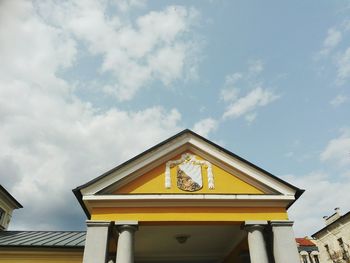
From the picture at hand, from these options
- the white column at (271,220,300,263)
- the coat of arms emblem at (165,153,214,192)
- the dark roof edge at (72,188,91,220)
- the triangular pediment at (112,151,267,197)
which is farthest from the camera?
the coat of arms emblem at (165,153,214,192)

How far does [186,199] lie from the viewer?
10.8m

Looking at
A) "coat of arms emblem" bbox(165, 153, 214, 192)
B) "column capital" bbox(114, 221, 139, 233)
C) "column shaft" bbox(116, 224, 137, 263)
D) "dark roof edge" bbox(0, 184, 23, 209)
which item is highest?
"dark roof edge" bbox(0, 184, 23, 209)

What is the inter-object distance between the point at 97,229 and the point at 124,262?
1402mm

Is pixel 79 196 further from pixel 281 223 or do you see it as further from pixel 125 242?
pixel 281 223

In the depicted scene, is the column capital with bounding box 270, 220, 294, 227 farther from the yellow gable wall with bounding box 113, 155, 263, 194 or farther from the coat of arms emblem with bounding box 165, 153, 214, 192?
the coat of arms emblem with bounding box 165, 153, 214, 192

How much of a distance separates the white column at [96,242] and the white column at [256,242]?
15.5 ft

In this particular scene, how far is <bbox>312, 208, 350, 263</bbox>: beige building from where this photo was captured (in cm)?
3659

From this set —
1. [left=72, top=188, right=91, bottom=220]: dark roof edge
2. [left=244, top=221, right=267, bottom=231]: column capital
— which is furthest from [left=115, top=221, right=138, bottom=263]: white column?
[left=244, top=221, right=267, bottom=231]: column capital

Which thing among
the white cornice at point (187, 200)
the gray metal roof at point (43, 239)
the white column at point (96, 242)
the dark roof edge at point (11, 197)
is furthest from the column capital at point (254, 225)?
the dark roof edge at point (11, 197)

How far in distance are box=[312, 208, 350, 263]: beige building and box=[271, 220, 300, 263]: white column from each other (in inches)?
1171

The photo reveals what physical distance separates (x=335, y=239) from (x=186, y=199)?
3605cm

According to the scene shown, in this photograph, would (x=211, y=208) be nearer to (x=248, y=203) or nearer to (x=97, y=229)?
(x=248, y=203)

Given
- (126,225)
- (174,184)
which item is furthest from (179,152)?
(126,225)

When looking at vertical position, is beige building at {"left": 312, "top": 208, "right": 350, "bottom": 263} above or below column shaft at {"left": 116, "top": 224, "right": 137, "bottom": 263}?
above
